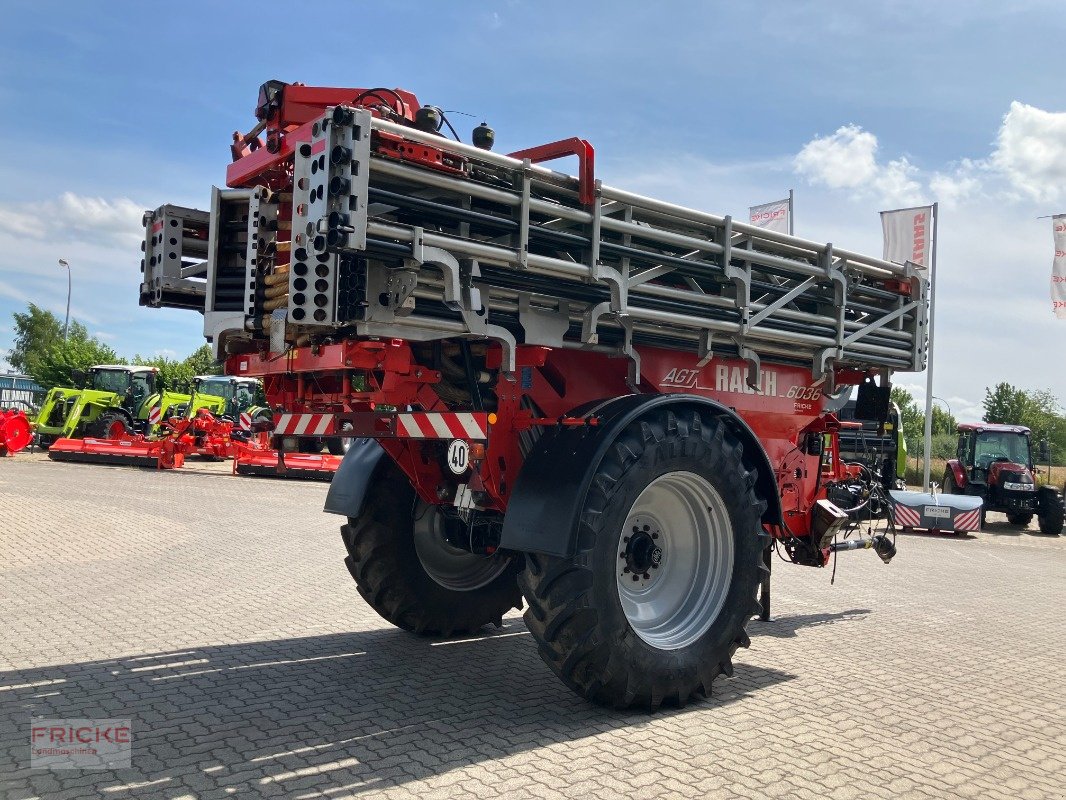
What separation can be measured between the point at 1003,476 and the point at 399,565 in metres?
17.4

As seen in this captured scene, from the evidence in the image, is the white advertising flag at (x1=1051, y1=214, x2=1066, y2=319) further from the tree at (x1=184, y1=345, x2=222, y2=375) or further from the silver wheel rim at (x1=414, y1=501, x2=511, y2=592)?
the tree at (x1=184, y1=345, x2=222, y2=375)

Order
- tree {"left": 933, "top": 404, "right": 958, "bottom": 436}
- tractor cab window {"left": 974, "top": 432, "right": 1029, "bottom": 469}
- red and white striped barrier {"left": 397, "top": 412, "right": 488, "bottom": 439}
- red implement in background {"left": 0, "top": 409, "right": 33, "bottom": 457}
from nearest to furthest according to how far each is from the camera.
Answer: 1. red and white striped barrier {"left": 397, "top": 412, "right": 488, "bottom": 439}
2. tractor cab window {"left": 974, "top": 432, "right": 1029, "bottom": 469}
3. red implement in background {"left": 0, "top": 409, "right": 33, "bottom": 457}
4. tree {"left": 933, "top": 404, "right": 958, "bottom": 436}

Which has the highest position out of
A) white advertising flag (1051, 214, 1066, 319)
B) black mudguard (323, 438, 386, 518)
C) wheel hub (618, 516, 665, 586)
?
white advertising flag (1051, 214, 1066, 319)

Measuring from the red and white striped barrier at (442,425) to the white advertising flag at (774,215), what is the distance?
17.5m

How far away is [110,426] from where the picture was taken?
79.9 ft

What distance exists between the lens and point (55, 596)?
24.6ft

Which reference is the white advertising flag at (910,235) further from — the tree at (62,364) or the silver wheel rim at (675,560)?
the tree at (62,364)

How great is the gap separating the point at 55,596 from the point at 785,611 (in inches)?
243

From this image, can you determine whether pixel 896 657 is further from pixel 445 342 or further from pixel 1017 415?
pixel 1017 415

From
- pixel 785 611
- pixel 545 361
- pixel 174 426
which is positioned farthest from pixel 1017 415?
pixel 545 361

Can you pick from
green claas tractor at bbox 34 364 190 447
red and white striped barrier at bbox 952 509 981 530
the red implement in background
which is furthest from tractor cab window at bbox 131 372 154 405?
red and white striped barrier at bbox 952 509 981 530

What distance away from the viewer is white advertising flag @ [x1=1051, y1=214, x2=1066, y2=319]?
20.8m

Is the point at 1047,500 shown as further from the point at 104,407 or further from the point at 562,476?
the point at 104,407

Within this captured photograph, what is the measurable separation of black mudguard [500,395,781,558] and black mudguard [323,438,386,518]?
1604 millimetres
